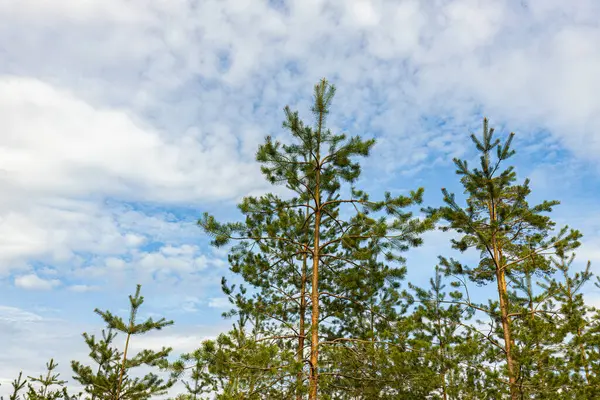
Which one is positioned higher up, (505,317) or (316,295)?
(316,295)

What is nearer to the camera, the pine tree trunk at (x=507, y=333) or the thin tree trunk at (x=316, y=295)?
the thin tree trunk at (x=316, y=295)

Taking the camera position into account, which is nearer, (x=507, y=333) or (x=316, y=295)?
(x=316, y=295)

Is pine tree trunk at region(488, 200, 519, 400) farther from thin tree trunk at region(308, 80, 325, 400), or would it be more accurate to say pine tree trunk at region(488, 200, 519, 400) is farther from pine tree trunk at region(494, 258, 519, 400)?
thin tree trunk at region(308, 80, 325, 400)

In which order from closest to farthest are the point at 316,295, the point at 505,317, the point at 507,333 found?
1. the point at 316,295
2. the point at 507,333
3. the point at 505,317

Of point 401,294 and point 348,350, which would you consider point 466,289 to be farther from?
point 348,350

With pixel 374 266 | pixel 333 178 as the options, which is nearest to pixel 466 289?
pixel 374 266

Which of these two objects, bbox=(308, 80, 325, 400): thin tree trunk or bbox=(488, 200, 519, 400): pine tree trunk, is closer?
bbox=(308, 80, 325, 400): thin tree trunk

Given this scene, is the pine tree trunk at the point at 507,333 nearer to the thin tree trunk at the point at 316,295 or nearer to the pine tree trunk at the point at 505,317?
the pine tree trunk at the point at 505,317

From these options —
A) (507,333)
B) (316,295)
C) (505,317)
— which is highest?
(316,295)

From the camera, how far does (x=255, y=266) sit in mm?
12609

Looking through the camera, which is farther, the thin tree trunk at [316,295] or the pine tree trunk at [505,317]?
the pine tree trunk at [505,317]

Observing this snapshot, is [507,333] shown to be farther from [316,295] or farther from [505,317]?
[316,295]

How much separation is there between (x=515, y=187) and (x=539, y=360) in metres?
6.57

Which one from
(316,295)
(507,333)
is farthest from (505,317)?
(316,295)
